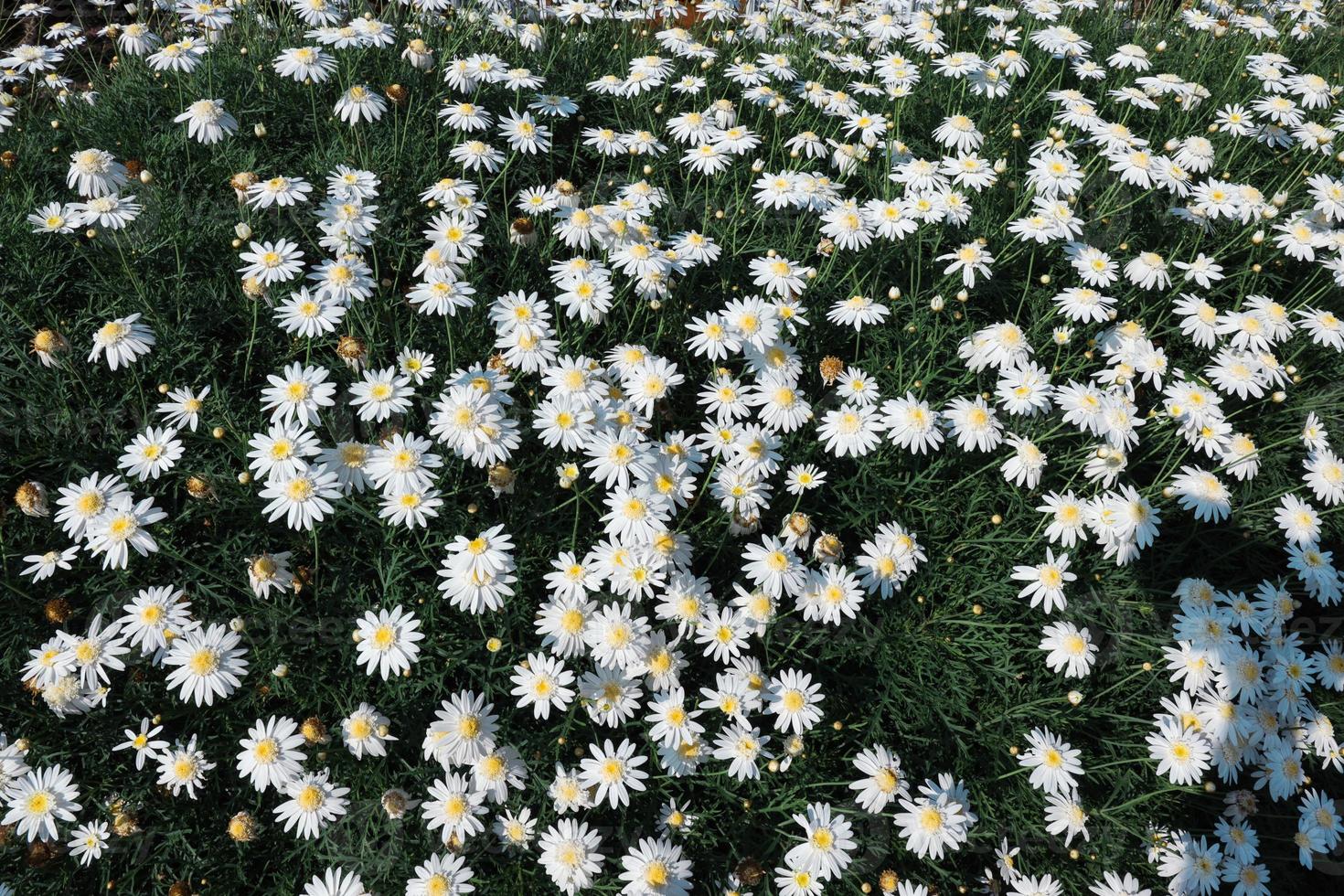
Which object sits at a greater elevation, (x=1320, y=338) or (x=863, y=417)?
(x=1320, y=338)

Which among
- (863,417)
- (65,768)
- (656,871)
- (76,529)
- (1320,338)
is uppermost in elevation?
(1320,338)

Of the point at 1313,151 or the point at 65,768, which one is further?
the point at 1313,151

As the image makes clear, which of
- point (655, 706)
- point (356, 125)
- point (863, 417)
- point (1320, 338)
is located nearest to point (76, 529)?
point (655, 706)

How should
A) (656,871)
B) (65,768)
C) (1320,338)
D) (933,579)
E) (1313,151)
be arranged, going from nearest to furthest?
(656,871), (65,768), (933,579), (1320,338), (1313,151)

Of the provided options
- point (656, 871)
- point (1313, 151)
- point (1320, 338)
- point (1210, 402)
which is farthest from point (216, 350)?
point (1313, 151)

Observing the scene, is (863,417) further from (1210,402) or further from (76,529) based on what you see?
(76,529)

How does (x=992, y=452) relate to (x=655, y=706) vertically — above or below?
above

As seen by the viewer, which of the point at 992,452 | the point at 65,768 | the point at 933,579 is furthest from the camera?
the point at 992,452

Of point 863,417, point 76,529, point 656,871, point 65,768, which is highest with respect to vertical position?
point 863,417

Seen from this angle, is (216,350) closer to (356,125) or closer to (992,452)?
(356,125)
